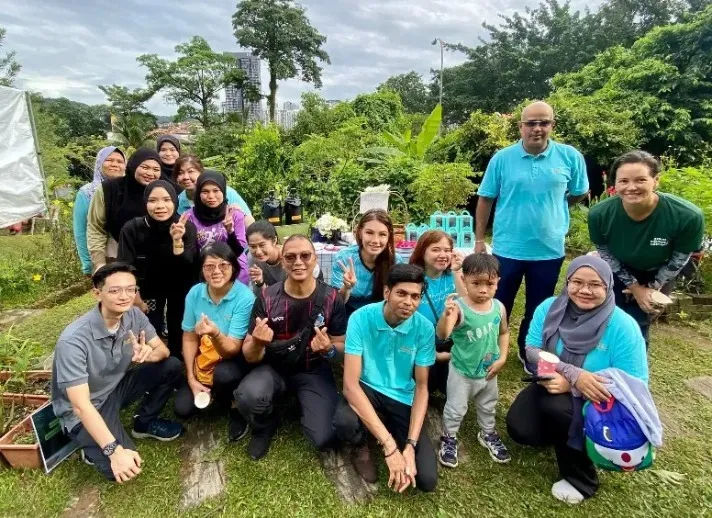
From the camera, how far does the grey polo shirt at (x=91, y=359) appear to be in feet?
7.11

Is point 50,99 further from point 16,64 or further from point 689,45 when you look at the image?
point 689,45

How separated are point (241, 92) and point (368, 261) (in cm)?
2463

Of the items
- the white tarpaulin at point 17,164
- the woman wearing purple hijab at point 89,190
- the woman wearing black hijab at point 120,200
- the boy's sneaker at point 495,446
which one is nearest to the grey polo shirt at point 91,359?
the woman wearing black hijab at point 120,200

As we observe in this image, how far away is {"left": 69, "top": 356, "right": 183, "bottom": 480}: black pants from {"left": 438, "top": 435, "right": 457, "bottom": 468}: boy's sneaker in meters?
1.64

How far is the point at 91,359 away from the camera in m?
2.26

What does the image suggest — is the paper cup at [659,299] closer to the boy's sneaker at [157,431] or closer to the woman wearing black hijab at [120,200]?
the boy's sneaker at [157,431]

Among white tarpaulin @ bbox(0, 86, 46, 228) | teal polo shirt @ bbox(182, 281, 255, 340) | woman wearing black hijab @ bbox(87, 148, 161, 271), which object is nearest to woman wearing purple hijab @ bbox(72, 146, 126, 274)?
woman wearing black hijab @ bbox(87, 148, 161, 271)

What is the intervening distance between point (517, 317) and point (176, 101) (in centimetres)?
2473

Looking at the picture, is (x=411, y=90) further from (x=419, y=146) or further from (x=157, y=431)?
(x=157, y=431)

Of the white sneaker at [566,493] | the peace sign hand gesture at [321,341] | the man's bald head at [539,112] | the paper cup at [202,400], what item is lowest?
the white sneaker at [566,493]

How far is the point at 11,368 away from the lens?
2.88 metres

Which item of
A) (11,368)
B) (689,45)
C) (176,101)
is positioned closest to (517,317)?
(11,368)

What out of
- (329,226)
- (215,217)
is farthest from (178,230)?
(329,226)

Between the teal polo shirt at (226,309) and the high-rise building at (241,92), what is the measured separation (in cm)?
2370
